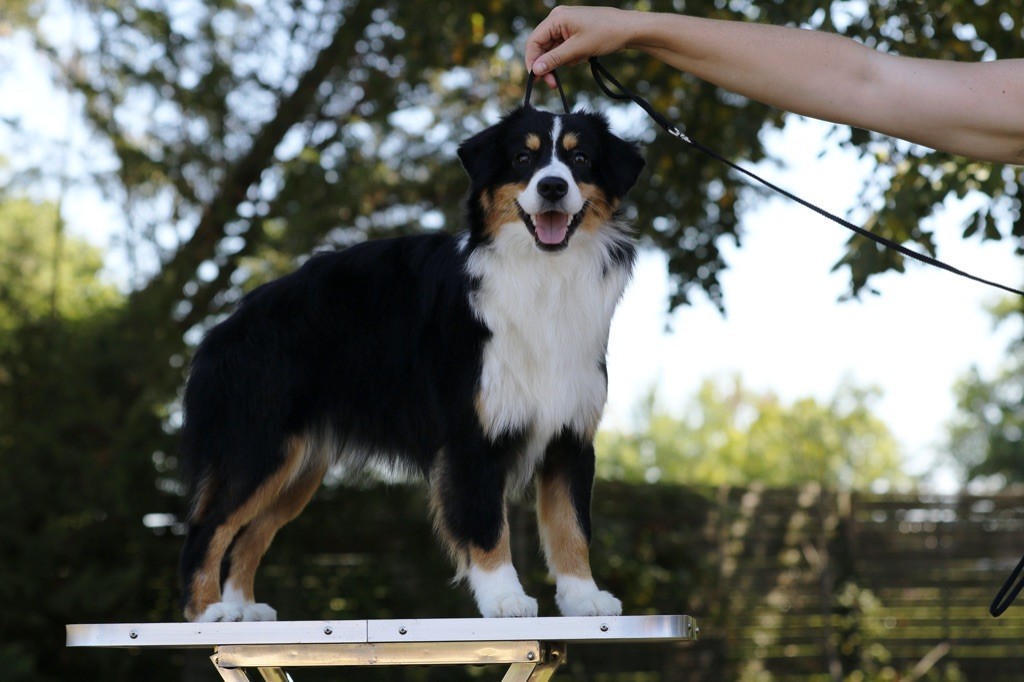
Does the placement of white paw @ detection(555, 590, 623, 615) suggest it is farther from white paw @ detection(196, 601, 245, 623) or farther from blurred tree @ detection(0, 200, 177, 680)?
blurred tree @ detection(0, 200, 177, 680)

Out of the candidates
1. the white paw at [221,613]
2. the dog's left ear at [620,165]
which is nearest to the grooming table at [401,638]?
the white paw at [221,613]

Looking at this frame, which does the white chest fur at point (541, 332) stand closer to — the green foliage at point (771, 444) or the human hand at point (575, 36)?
the human hand at point (575, 36)

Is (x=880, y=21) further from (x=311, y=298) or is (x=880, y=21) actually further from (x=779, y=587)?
(x=779, y=587)

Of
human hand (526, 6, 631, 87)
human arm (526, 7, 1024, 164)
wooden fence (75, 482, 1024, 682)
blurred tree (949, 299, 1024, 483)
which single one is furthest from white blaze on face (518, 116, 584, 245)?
blurred tree (949, 299, 1024, 483)

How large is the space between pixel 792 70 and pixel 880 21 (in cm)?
303

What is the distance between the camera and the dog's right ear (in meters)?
3.33

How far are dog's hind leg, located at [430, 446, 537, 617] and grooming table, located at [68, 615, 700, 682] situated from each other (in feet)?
1.11

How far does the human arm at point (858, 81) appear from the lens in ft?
8.13

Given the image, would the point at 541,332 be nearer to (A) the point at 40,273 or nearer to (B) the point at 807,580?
(A) the point at 40,273

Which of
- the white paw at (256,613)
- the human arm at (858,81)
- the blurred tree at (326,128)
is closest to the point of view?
the human arm at (858,81)

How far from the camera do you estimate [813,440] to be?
25.3 meters

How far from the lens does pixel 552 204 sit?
3105 millimetres

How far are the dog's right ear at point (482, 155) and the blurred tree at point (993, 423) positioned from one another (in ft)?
55.6

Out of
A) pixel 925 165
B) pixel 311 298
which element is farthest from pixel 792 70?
pixel 925 165
